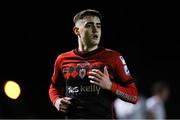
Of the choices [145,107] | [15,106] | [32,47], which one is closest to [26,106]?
[15,106]

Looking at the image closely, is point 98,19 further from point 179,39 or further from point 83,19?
point 179,39

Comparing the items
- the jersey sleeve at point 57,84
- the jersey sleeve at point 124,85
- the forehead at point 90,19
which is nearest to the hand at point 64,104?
the jersey sleeve at point 57,84

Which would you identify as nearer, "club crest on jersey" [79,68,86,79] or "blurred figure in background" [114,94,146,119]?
"club crest on jersey" [79,68,86,79]

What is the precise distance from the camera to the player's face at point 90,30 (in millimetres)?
4336

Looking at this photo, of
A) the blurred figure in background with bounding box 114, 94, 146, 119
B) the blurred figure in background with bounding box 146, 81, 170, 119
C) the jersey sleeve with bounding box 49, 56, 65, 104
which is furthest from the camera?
the blurred figure in background with bounding box 114, 94, 146, 119

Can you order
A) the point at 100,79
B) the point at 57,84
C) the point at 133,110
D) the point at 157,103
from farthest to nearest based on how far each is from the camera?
the point at 133,110, the point at 157,103, the point at 57,84, the point at 100,79

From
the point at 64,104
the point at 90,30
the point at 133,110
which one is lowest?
the point at 133,110

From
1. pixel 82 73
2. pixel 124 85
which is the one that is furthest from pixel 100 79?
pixel 124 85

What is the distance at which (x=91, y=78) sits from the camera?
4234mm

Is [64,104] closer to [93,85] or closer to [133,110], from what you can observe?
[93,85]

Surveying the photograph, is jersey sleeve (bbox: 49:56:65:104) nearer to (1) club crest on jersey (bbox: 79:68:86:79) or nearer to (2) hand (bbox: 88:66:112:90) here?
(1) club crest on jersey (bbox: 79:68:86:79)

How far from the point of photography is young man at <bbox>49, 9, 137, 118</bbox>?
426 cm

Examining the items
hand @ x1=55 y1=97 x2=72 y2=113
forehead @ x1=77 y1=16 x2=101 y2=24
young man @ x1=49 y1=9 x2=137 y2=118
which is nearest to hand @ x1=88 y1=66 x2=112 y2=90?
young man @ x1=49 y1=9 x2=137 y2=118

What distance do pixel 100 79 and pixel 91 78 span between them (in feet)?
0.27
